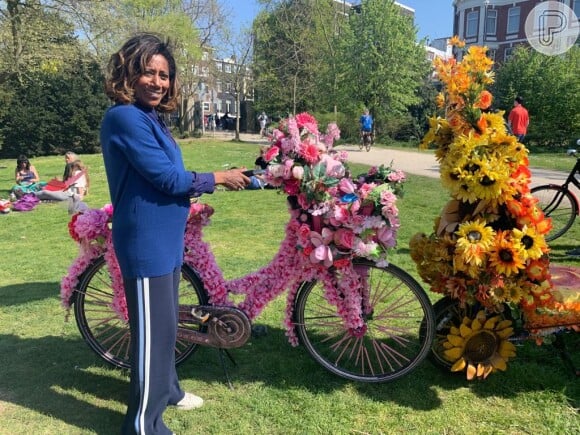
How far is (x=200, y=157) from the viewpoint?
18828 millimetres

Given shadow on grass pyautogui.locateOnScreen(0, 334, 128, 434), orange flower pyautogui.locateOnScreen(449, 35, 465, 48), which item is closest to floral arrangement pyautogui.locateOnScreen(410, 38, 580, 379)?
orange flower pyautogui.locateOnScreen(449, 35, 465, 48)

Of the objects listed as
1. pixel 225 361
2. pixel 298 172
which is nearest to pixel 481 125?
pixel 298 172

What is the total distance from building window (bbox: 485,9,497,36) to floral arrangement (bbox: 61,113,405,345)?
47402mm

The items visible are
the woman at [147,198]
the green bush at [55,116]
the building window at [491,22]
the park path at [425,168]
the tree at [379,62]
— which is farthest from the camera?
the building window at [491,22]

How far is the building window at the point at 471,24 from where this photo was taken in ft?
146

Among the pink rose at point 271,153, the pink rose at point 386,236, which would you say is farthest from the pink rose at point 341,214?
the pink rose at point 271,153

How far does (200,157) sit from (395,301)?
16.0 meters

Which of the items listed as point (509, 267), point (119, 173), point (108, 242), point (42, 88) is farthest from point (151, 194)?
point (42, 88)

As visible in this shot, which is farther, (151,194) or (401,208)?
(401,208)

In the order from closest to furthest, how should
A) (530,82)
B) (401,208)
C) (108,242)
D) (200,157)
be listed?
(108,242) < (401,208) < (200,157) < (530,82)

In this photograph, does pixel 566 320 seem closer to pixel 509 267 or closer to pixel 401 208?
pixel 509 267

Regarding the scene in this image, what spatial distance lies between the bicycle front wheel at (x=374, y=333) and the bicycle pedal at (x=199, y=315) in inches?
23.1

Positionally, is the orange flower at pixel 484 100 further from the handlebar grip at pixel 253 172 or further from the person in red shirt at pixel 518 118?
the person in red shirt at pixel 518 118

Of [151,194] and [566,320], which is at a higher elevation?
[151,194]
